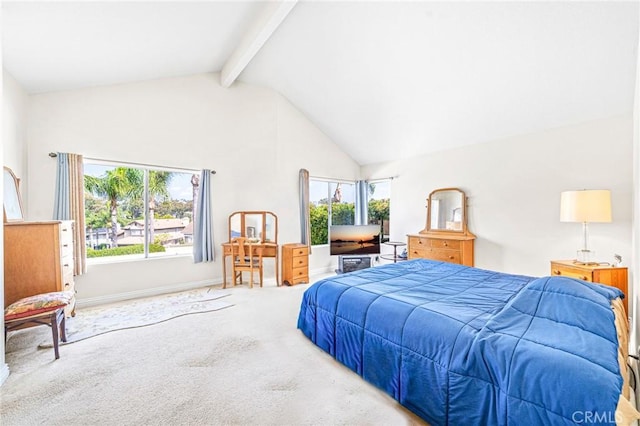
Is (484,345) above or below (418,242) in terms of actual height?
below

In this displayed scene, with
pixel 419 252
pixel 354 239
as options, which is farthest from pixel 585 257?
pixel 354 239

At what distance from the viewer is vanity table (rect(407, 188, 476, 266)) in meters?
4.05

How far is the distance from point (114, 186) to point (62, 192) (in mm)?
598

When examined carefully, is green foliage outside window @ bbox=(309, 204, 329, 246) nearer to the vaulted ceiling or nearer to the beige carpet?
the vaulted ceiling

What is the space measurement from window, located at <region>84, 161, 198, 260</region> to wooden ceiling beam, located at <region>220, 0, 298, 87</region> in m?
1.72

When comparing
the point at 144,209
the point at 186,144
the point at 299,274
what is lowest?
the point at 299,274

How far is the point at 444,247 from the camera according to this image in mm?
4203

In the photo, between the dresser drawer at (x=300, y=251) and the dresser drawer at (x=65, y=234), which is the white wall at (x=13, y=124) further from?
the dresser drawer at (x=300, y=251)

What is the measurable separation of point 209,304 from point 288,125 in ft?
10.8

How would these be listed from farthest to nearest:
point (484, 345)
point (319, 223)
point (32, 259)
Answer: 1. point (319, 223)
2. point (32, 259)
3. point (484, 345)

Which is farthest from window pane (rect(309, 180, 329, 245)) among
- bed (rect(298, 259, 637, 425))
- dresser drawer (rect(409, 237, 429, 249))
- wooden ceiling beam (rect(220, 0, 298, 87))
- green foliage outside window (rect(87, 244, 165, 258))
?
bed (rect(298, 259, 637, 425))

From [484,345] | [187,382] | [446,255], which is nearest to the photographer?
[484,345]

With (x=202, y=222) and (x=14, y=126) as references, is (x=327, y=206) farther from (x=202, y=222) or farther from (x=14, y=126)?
(x=14, y=126)

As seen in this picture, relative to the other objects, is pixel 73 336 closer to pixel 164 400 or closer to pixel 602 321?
→ pixel 164 400
